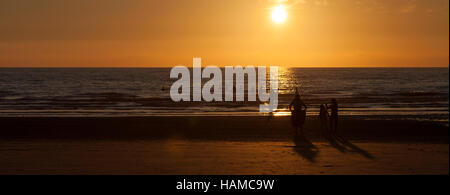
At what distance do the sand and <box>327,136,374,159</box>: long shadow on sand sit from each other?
28mm

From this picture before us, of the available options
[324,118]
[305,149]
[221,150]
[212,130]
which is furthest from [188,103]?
[305,149]

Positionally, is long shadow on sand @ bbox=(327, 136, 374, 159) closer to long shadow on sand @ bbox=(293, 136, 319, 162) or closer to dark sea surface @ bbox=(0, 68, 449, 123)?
long shadow on sand @ bbox=(293, 136, 319, 162)

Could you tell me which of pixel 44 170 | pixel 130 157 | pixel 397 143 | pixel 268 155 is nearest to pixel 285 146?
pixel 268 155

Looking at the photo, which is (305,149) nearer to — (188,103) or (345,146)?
(345,146)

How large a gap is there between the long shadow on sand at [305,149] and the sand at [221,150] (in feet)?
0.09

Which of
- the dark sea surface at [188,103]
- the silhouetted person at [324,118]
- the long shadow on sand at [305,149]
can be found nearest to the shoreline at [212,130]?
the silhouetted person at [324,118]

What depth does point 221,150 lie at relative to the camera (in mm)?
13688

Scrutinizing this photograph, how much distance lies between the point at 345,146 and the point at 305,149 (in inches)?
53.5

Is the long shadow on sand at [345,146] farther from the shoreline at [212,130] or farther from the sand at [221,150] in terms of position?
the shoreline at [212,130]

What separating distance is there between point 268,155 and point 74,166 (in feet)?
16.1

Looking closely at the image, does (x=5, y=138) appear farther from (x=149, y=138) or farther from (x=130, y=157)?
(x=130, y=157)

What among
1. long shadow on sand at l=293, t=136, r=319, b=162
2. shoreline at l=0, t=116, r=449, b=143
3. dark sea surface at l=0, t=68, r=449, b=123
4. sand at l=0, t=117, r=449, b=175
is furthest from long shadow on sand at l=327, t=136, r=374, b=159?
dark sea surface at l=0, t=68, r=449, b=123

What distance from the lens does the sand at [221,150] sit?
10875 millimetres
